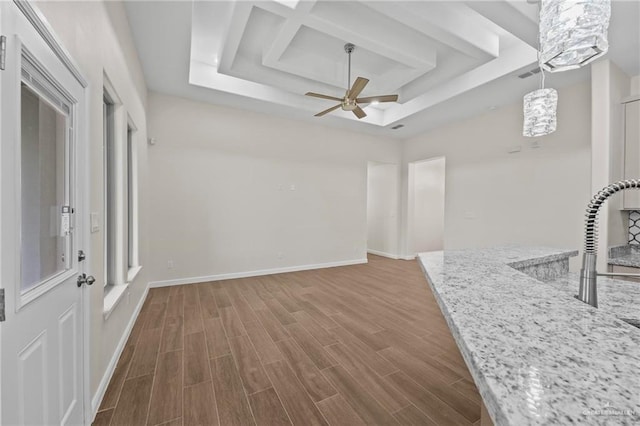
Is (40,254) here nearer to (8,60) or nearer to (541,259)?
(8,60)

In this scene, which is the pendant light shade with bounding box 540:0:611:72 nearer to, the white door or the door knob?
the white door

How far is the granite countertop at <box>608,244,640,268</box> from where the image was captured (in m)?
2.47

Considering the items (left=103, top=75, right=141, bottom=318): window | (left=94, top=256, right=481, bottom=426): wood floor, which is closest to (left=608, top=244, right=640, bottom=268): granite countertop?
(left=94, top=256, right=481, bottom=426): wood floor

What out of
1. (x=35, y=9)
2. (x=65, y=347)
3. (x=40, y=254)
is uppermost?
(x=35, y=9)

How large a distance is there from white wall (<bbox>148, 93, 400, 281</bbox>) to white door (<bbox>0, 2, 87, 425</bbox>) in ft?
8.84

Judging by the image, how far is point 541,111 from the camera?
2.12 m

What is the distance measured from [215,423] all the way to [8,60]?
1854 millimetres

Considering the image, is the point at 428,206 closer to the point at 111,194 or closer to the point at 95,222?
the point at 111,194

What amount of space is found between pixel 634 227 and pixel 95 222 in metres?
5.21

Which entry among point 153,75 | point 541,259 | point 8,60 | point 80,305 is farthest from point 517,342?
point 153,75

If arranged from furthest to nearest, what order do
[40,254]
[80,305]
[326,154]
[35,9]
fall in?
[326,154] < [80,305] < [40,254] < [35,9]

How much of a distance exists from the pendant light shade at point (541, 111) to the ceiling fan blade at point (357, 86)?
→ 144 cm

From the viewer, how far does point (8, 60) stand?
0.82 m

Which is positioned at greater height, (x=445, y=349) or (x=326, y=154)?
(x=326, y=154)
